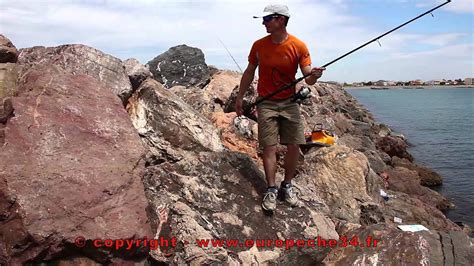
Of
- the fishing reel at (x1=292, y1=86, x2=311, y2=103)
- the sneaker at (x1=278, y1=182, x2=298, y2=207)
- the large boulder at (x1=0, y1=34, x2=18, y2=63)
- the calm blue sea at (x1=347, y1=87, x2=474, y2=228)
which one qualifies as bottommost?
the calm blue sea at (x1=347, y1=87, x2=474, y2=228)

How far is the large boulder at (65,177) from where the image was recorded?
14.1 ft

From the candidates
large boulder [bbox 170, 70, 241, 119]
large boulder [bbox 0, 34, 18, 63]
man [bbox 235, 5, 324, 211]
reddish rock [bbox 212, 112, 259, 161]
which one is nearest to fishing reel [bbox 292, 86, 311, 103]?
man [bbox 235, 5, 324, 211]

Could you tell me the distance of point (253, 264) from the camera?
526 centimetres

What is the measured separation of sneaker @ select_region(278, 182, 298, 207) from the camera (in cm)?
618

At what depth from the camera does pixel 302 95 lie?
19.8 feet

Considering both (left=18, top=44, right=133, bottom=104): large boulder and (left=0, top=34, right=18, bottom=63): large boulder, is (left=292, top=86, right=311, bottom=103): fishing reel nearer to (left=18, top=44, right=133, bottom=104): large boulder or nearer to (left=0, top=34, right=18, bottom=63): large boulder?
(left=18, top=44, right=133, bottom=104): large boulder

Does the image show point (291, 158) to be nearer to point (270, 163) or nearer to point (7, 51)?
point (270, 163)

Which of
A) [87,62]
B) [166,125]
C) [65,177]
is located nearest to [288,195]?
[166,125]

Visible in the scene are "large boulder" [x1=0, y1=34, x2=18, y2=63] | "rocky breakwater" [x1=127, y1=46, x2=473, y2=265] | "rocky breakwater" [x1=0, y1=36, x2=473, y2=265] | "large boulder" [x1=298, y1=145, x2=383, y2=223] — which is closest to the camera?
"rocky breakwater" [x1=0, y1=36, x2=473, y2=265]

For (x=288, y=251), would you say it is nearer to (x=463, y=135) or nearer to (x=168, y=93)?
(x=168, y=93)

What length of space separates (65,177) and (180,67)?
43.7 feet

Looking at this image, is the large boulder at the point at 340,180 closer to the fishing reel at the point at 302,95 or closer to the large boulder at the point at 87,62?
the fishing reel at the point at 302,95

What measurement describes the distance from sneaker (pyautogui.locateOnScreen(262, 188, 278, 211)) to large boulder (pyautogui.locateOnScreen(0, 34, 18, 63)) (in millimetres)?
5087

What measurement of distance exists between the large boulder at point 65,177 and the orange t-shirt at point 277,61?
79.5 inches
